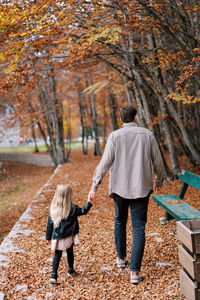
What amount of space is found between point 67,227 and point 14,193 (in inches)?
445

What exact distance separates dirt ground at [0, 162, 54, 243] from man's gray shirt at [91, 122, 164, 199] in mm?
4642

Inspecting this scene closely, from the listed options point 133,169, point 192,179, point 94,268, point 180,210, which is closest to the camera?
point 133,169

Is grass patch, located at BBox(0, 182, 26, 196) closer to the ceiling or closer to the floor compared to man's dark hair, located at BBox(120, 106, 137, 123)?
closer to the floor

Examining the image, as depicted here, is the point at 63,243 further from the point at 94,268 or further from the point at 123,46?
the point at 123,46

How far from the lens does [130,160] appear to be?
3.76 metres

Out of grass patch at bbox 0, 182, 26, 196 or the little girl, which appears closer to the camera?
the little girl

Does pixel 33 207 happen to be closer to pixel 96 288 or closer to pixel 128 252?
pixel 128 252

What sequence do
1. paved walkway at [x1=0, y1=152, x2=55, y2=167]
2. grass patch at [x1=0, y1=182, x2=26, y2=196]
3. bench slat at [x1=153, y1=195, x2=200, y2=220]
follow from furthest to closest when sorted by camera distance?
paved walkway at [x1=0, y1=152, x2=55, y2=167], grass patch at [x1=0, y1=182, x2=26, y2=196], bench slat at [x1=153, y1=195, x2=200, y2=220]

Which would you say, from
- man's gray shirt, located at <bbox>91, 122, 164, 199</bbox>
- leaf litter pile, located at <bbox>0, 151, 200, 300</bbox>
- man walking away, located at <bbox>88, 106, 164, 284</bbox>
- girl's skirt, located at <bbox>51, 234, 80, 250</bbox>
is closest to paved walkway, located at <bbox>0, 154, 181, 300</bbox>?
leaf litter pile, located at <bbox>0, 151, 200, 300</bbox>

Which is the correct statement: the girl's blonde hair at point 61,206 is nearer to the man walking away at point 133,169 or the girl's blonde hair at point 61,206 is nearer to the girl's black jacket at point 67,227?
the girl's black jacket at point 67,227

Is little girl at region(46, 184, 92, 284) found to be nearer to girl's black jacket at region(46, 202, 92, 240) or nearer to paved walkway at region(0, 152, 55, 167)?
girl's black jacket at region(46, 202, 92, 240)

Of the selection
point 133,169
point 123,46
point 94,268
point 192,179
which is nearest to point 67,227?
point 94,268

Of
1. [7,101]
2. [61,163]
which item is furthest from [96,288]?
[61,163]

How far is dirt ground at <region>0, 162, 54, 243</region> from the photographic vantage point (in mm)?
9164
